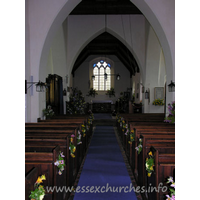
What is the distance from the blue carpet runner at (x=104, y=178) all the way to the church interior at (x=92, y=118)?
14 millimetres

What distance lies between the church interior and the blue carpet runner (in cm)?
1

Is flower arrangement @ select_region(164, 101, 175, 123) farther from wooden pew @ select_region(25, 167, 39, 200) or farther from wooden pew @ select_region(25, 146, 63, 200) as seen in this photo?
wooden pew @ select_region(25, 167, 39, 200)

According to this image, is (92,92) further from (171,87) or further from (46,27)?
(171,87)

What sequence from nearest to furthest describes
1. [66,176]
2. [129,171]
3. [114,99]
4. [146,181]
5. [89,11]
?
[146,181], [66,176], [129,171], [89,11], [114,99]

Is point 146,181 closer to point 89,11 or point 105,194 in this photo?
point 105,194

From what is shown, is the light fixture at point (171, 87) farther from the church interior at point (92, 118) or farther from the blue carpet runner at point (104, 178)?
the blue carpet runner at point (104, 178)

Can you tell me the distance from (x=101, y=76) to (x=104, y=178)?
14363mm

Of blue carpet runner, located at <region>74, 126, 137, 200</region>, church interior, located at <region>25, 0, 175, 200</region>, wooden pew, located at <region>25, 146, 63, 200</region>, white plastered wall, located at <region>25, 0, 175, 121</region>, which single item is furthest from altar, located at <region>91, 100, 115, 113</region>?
wooden pew, located at <region>25, 146, 63, 200</region>

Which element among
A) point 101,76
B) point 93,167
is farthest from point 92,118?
point 101,76

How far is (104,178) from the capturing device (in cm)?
332
